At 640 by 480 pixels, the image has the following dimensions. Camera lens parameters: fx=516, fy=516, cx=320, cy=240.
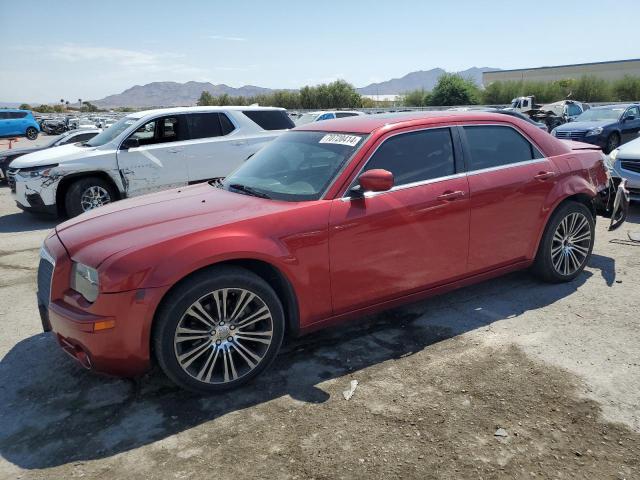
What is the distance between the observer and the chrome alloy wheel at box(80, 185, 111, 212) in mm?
8453

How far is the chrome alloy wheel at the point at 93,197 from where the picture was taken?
8453 millimetres

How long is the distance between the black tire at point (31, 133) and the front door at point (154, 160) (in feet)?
101

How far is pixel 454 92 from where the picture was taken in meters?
48.8

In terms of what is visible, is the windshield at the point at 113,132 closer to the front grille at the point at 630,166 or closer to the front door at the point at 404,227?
the front door at the point at 404,227

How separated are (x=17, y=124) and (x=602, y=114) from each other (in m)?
33.7

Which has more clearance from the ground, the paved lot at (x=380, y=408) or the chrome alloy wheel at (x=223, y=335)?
the chrome alloy wheel at (x=223, y=335)

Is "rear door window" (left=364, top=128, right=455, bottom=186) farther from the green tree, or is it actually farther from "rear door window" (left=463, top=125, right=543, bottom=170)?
the green tree

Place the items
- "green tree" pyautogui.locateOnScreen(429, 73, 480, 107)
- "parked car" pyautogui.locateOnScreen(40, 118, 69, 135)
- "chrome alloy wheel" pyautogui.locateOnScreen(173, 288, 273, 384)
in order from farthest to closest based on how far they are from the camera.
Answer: "green tree" pyautogui.locateOnScreen(429, 73, 480, 107) → "parked car" pyautogui.locateOnScreen(40, 118, 69, 135) → "chrome alloy wheel" pyautogui.locateOnScreen(173, 288, 273, 384)

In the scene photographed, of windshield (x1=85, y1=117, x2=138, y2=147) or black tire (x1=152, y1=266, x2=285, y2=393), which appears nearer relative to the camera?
black tire (x1=152, y1=266, x2=285, y2=393)

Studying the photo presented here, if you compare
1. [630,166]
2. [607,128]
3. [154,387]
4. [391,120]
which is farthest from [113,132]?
[607,128]

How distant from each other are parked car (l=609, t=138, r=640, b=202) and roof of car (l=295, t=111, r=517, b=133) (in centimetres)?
459

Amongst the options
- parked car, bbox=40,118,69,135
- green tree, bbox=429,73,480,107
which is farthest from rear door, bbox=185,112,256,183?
green tree, bbox=429,73,480,107

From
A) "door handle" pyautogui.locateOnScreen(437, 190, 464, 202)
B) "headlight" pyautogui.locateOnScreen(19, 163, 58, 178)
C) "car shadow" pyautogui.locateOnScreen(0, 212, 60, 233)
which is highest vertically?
"door handle" pyautogui.locateOnScreen(437, 190, 464, 202)

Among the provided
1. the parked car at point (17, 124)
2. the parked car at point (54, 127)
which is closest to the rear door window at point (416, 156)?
the parked car at point (17, 124)
